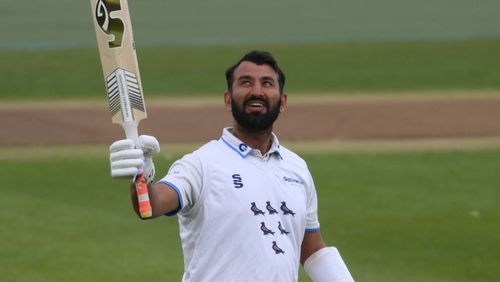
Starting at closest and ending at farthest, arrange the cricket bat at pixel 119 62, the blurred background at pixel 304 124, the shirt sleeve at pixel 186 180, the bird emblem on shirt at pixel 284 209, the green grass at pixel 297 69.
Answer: the cricket bat at pixel 119 62 < the shirt sleeve at pixel 186 180 < the bird emblem on shirt at pixel 284 209 < the blurred background at pixel 304 124 < the green grass at pixel 297 69

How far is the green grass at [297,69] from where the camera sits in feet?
72.9

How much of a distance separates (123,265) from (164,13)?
21.2 metres

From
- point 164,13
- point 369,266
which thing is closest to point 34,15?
point 164,13

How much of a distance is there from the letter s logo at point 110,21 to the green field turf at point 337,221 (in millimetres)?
5340

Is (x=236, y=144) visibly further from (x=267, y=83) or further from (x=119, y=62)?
(x=119, y=62)

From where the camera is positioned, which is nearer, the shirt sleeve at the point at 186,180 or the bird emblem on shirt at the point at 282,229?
the shirt sleeve at the point at 186,180

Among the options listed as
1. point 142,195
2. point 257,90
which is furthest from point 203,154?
point 142,195

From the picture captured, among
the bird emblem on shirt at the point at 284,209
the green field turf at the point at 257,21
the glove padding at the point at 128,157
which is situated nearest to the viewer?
the glove padding at the point at 128,157

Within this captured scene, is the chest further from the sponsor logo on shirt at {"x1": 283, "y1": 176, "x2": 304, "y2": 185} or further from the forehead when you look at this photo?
the forehead

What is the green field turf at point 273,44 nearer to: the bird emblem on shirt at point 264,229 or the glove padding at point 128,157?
the bird emblem on shirt at point 264,229


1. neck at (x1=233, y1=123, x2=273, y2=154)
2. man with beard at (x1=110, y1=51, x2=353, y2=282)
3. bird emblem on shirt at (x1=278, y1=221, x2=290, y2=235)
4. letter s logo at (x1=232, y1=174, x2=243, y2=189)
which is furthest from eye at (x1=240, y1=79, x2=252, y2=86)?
bird emblem on shirt at (x1=278, y1=221, x2=290, y2=235)

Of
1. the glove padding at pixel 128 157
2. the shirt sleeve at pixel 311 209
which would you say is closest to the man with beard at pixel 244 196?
the shirt sleeve at pixel 311 209

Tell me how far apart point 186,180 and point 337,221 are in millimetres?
7170

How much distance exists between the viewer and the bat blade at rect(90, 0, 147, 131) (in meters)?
5.49
